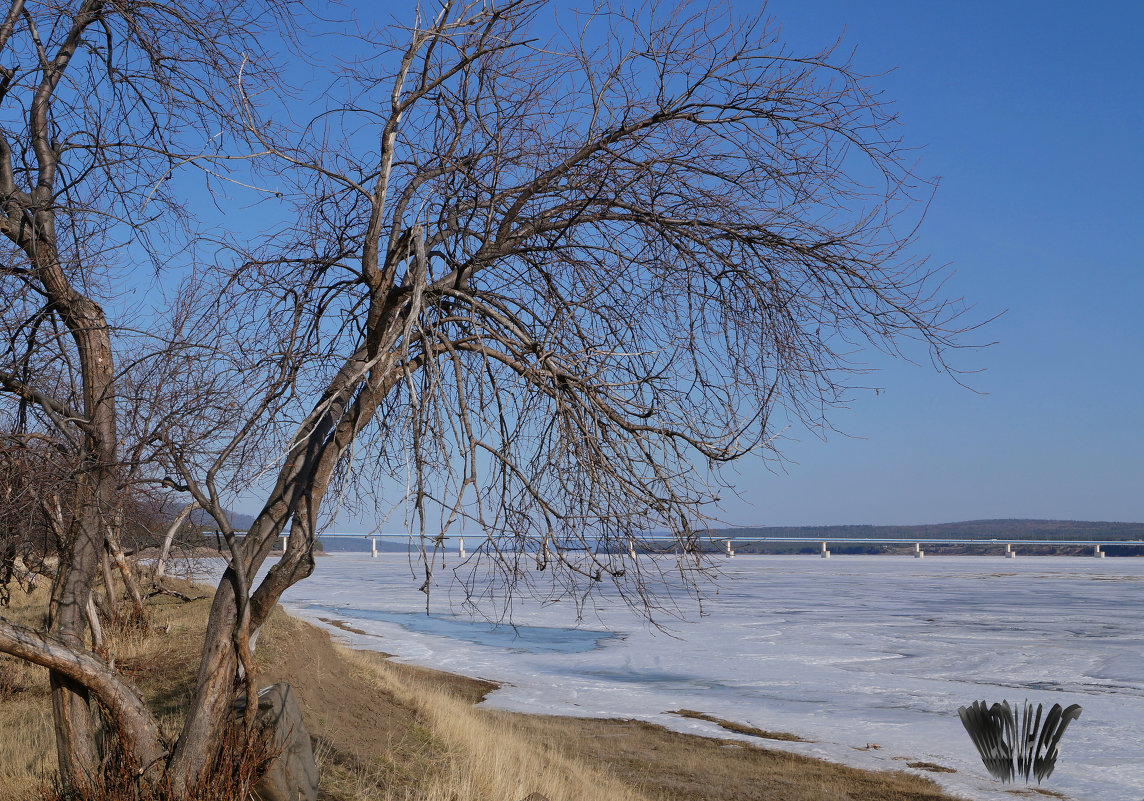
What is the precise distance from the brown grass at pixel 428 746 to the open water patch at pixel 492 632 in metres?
9.84

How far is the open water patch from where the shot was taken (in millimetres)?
25578

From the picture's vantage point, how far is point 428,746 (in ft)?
35.7

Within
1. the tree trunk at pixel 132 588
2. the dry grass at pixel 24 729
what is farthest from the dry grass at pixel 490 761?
the tree trunk at pixel 132 588

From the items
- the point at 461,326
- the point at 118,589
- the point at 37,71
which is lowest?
the point at 118,589

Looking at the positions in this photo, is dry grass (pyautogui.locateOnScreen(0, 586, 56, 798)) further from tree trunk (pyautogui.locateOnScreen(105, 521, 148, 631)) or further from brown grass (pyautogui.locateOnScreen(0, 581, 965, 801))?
tree trunk (pyautogui.locateOnScreen(105, 521, 148, 631))

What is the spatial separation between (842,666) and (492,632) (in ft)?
38.0

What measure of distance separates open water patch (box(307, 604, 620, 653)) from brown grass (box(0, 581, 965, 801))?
9842mm

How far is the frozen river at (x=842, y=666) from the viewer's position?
45.2ft

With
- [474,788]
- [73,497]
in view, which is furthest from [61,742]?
[474,788]

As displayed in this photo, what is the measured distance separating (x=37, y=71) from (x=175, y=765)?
4.43 meters

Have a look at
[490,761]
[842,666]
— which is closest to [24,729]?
[490,761]

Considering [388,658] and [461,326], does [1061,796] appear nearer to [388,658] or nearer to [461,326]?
[461,326]

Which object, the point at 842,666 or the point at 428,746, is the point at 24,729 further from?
the point at 842,666

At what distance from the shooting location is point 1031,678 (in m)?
18.5
